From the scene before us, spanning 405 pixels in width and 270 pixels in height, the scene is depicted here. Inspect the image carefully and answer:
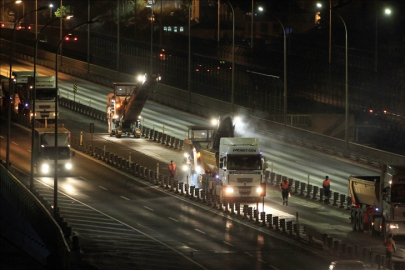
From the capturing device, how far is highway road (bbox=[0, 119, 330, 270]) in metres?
31.2

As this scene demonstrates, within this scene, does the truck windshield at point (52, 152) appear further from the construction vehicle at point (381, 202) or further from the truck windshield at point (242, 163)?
the construction vehicle at point (381, 202)

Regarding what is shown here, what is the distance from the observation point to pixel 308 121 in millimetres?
77688

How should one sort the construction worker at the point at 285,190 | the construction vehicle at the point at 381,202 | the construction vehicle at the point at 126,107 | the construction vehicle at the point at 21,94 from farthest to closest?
the construction vehicle at the point at 21,94
the construction vehicle at the point at 126,107
the construction worker at the point at 285,190
the construction vehicle at the point at 381,202

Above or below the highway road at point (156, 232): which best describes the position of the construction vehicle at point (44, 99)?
above

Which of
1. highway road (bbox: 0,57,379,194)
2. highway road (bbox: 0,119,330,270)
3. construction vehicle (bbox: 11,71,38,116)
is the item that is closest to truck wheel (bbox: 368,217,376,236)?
highway road (bbox: 0,119,330,270)

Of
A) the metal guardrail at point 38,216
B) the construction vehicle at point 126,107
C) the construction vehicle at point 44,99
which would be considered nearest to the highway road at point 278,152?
the construction vehicle at point 126,107

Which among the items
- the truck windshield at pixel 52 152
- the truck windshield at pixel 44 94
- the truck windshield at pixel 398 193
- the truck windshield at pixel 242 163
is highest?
the truck windshield at pixel 44 94

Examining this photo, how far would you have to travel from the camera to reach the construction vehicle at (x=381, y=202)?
34.8 meters

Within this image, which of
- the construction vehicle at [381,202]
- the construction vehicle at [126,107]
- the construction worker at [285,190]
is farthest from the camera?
the construction vehicle at [126,107]

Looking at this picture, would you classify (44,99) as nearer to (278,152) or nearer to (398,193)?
(278,152)

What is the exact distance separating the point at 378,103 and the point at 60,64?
47491 mm

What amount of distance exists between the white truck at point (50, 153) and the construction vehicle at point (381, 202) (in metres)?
20.6

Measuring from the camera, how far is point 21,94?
71.7 metres

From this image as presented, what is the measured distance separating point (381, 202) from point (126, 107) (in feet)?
108
